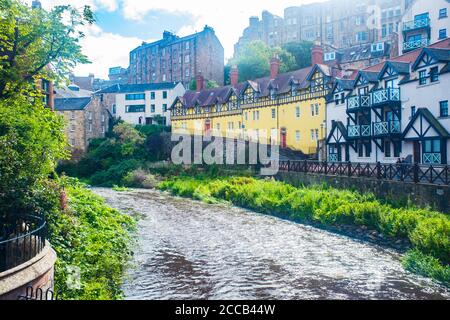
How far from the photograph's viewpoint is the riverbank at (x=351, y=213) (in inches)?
591

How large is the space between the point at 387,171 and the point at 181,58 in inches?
2235

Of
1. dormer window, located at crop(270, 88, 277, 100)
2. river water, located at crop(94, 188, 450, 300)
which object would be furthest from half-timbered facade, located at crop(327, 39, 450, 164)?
river water, located at crop(94, 188, 450, 300)

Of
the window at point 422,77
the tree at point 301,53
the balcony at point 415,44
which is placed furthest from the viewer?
the tree at point 301,53

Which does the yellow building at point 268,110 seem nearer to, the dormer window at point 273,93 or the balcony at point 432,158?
the dormer window at point 273,93

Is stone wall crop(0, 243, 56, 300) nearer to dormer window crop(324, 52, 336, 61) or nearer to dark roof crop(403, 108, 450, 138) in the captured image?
dark roof crop(403, 108, 450, 138)

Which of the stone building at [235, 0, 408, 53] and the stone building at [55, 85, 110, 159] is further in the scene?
the stone building at [235, 0, 408, 53]

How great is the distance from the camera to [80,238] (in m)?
14.1

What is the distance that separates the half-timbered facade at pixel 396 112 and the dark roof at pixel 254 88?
24.6ft

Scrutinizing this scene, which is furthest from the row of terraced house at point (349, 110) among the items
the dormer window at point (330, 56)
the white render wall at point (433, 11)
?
the dormer window at point (330, 56)

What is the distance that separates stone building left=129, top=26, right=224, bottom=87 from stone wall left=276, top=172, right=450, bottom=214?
4598 cm

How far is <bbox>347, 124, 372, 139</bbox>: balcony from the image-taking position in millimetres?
32812

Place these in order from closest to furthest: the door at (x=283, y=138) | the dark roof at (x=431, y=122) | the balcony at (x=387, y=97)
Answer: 1. the dark roof at (x=431, y=122)
2. the balcony at (x=387, y=97)
3. the door at (x=283, y=138)

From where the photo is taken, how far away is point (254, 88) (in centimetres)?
4947
